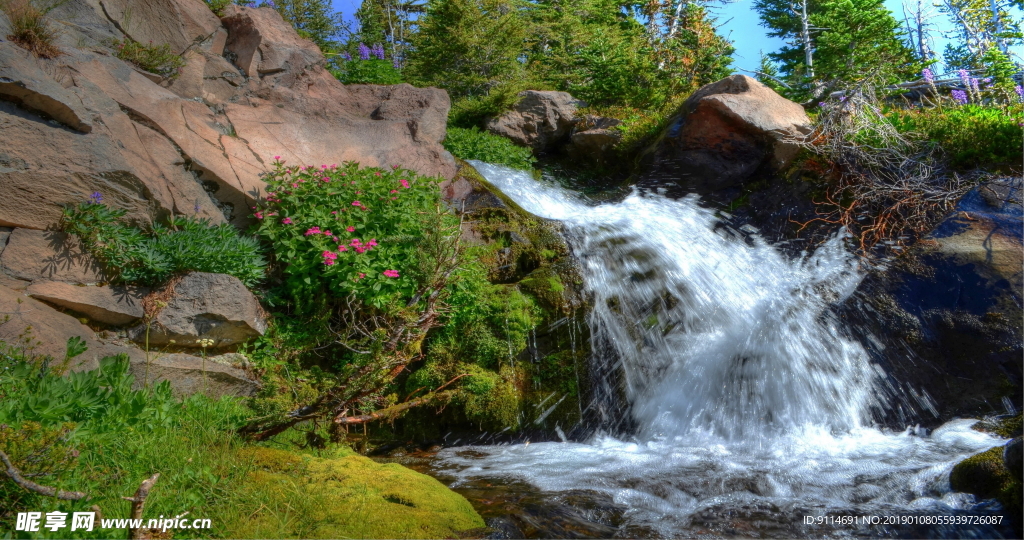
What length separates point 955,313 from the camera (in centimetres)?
563

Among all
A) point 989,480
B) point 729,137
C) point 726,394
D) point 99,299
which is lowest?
point 989,480

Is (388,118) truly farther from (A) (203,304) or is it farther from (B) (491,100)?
(A) (203,304)

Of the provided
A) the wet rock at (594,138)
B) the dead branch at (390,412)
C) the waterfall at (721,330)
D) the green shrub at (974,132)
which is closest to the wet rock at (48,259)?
the dead branch at (390,412)

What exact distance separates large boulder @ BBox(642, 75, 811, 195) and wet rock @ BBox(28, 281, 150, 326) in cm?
697

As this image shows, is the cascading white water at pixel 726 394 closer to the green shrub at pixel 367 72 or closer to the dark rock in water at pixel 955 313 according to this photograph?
the dark rock in water at pixel 955 313

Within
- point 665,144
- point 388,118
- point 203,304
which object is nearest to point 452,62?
point 388,118

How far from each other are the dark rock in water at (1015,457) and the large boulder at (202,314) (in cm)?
572

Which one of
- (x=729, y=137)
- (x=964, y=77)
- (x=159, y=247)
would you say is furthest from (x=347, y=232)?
(x=964, y=77)

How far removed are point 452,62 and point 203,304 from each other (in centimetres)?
921

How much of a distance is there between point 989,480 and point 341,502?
3.74 metres

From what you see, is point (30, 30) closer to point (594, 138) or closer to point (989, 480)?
point (594, 138)

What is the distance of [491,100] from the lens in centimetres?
1162

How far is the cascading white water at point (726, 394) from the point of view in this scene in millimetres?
4137

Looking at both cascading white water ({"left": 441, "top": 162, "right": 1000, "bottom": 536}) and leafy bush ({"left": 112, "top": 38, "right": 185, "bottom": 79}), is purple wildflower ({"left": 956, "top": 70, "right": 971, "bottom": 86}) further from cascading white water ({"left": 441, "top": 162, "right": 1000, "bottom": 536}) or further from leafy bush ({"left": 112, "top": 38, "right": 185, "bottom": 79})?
leafy bush ({"left": 112, "top": 38, "right": 185, "bottom": 79})
